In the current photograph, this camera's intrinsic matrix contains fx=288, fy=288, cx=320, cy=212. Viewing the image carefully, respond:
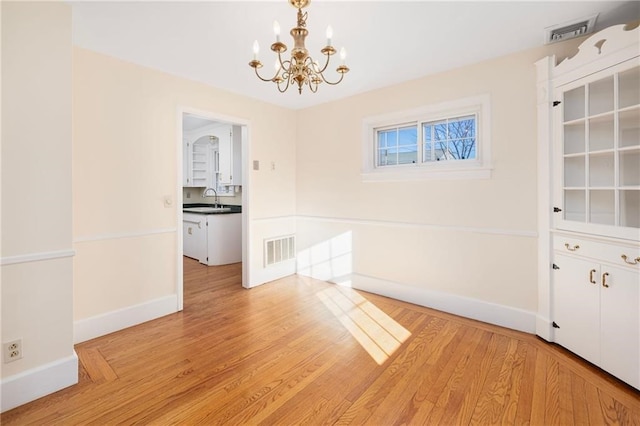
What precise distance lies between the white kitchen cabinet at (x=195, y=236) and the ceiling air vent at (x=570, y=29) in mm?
5123

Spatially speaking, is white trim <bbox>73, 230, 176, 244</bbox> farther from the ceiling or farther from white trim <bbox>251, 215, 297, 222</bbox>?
the ceiling

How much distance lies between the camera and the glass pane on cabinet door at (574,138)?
223cm

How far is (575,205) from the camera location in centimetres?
Answer: 227

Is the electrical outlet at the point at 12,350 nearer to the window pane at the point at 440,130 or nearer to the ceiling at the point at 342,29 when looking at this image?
the ceiling at the point at 342,29

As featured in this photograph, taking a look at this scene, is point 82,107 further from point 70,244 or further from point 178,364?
point 178,364

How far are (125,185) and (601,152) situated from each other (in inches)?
154

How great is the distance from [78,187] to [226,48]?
68.6 inches

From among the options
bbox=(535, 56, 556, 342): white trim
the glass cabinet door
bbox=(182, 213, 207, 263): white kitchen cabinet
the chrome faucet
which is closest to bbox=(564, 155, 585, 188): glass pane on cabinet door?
the glass cabinet door

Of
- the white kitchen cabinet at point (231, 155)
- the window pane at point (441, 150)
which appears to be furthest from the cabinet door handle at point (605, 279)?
the white kitchen cabinet at point (231, 155)

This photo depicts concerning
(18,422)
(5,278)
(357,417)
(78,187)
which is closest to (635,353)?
(357,417)

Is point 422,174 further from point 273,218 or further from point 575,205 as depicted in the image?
point 273,218

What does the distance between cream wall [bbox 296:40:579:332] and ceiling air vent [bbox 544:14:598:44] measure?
11 cm

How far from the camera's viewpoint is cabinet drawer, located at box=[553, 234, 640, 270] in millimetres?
1875

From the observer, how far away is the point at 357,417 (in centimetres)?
164
